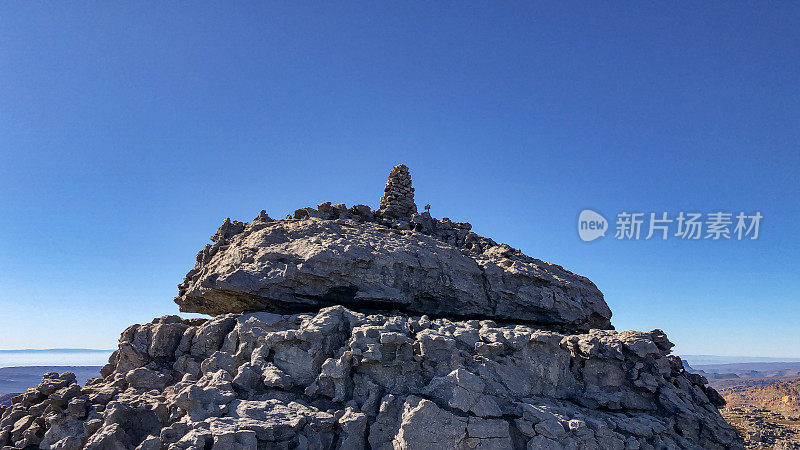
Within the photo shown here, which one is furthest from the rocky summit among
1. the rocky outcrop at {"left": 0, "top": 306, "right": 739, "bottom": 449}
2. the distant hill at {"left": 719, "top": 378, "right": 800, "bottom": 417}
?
the distant hill at {"left": 719, "top": 378, "right": 800, "bottom": 417}

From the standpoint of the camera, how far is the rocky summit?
12016mm

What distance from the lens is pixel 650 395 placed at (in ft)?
47.5

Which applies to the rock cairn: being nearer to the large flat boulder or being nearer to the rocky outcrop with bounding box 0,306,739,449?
the large flat boulder

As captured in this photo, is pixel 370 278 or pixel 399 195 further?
pixel 399 195

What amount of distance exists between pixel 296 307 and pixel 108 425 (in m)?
6.85

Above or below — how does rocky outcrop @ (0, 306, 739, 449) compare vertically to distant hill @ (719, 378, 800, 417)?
above

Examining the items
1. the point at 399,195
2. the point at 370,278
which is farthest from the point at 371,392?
the point at 399,195

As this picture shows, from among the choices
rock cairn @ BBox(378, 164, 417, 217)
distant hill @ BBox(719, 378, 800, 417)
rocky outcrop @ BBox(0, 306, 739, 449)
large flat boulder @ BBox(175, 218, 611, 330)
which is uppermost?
rock cairn @ BBox(378, 164, 417, 217)

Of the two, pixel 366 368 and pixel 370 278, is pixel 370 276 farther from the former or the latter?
pixel 366 368

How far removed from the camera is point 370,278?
16594 mm

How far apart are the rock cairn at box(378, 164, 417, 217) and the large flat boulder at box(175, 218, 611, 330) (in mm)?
2730

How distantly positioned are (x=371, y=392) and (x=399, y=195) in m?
12.4

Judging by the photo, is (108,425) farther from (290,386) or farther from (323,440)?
(323,440)

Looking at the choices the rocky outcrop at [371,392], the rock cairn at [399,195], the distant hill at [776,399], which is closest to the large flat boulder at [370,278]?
the rocky outcrop at [371,392]
